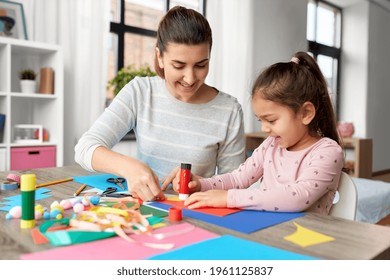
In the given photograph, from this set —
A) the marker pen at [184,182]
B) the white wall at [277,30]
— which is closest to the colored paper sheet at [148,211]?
the marker pen at [184,182]

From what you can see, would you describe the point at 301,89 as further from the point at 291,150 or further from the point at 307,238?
the point at 307,238

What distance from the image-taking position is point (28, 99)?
9.23 feet

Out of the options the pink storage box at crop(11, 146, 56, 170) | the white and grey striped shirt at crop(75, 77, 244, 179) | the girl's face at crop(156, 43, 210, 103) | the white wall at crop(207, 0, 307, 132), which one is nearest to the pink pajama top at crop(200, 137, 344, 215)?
the white and grey striped shirt at crop(75, 77, 244, 179)

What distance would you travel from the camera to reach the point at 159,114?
1.46 meters

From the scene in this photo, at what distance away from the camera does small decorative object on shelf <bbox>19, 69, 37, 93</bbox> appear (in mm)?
2592

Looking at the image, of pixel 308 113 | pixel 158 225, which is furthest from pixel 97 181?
pixel 308 113

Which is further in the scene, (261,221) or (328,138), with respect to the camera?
(328,138)

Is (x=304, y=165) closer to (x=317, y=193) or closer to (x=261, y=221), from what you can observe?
(x=317, y=193)

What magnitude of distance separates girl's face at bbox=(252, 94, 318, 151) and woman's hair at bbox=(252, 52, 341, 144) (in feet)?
0.05

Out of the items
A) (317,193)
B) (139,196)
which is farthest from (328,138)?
(139,196)

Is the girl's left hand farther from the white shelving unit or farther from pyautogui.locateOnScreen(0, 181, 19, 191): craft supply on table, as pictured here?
the white shelving unit

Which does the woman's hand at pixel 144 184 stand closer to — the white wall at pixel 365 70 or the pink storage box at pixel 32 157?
the pink storage box at pixel 32 157

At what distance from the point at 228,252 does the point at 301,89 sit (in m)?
0.66
